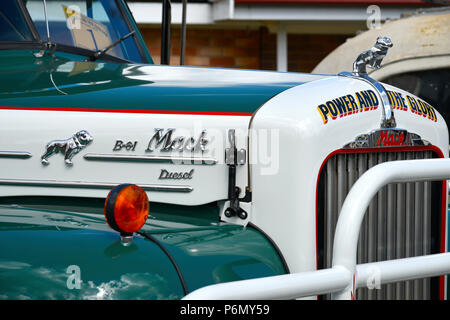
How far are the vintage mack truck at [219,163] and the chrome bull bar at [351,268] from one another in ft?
1.05

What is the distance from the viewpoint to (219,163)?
2.62 m

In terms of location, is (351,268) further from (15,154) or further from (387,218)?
(15,154)

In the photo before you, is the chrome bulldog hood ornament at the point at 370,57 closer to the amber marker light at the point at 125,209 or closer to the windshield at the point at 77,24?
the amber marker light at the point at 125,209

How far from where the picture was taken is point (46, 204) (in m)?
2.70

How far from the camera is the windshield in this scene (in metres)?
3.20

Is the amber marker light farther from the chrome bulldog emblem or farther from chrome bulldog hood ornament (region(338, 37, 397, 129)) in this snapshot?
chrome bulldog hood ornament (region(338, 37, 397, 129))

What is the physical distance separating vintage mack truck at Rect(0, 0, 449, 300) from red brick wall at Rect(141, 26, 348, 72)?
7.96 m

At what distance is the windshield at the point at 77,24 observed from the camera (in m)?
3.20

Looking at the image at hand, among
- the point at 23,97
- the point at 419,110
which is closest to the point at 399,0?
the point at 419,110

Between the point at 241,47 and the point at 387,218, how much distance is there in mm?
8672

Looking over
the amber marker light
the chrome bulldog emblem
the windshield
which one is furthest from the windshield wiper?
the amber marker light

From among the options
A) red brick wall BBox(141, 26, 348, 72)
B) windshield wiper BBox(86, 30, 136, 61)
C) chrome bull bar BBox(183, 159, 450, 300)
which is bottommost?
chrome bull bar BBox(183, 159, 450, 300)

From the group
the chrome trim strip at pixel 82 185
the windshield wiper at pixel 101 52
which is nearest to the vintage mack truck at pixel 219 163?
the chrome trim strip at pixel 82 185
